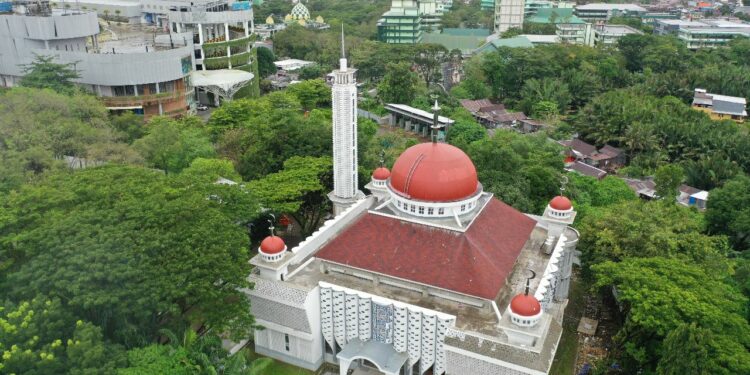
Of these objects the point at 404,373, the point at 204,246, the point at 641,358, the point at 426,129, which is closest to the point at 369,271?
the point at 404,373

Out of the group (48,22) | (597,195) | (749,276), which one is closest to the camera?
(749,276)

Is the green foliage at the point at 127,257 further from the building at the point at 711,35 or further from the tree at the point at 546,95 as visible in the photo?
the building at the point at 711,35

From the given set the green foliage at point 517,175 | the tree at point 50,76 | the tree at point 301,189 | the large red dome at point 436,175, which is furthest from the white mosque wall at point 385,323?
the tree at point 50,76

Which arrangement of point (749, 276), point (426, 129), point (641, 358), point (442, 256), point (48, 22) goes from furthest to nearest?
point (426, 129)
point (48, 22)
point (749, 276)
point (442, 256)
point (641, 358)

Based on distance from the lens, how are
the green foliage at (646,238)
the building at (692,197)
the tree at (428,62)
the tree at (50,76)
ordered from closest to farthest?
1. the green foliage at (646,238)
2. the building at (692,197)
3. the tree at (50,76)
4. the tree at (428,62)

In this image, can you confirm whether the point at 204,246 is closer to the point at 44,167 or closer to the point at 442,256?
the point at 442,256

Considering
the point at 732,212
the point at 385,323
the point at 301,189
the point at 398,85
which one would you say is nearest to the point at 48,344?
the point at 385,323
